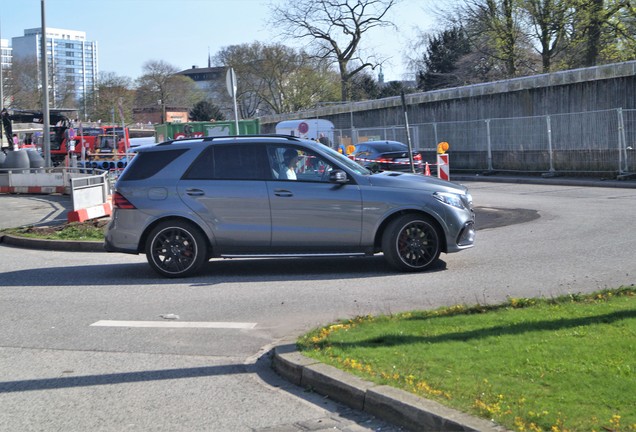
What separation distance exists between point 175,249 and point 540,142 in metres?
21.8

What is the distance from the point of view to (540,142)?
98.0 ft

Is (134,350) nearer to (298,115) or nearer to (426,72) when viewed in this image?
(298,115)

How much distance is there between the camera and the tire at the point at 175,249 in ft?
35.3

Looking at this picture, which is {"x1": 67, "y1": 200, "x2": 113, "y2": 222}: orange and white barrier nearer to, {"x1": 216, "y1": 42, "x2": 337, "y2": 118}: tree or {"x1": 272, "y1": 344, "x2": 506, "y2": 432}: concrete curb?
{"x1": 272, "y1": 344, "x2": 506, "y2": 432}: concrete curb

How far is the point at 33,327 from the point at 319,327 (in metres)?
3.04

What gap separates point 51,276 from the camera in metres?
11.3

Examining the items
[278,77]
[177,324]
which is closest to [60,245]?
[177,324]

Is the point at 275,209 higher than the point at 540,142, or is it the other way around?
the point at 540,142

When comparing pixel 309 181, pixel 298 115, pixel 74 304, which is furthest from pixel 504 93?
pixel 74 304

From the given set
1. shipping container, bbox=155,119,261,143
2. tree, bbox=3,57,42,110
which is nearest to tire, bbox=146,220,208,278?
shipping container, bbox=155,119,261,143

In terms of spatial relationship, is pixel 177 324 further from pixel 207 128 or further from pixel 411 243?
pixel 207 128

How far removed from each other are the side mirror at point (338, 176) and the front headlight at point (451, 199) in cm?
120

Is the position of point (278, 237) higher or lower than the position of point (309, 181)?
lower

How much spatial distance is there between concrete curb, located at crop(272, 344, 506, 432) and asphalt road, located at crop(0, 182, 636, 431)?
0.32 feet
